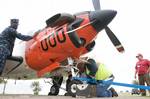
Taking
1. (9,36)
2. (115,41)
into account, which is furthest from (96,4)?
(9,36)

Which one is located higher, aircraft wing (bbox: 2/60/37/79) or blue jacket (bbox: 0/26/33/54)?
blue jacket (bbox: 0/26/33/54)

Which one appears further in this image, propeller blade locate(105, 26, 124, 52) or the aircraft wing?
the aircraft wing

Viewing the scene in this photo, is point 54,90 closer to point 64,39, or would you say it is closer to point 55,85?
point 55,85

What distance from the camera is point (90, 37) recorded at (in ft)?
44.1

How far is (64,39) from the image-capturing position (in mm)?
13141

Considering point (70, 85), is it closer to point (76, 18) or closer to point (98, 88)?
point (98, 88)

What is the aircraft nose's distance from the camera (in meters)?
13.0

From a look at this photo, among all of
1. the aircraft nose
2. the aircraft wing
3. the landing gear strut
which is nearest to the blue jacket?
the aircraft wing

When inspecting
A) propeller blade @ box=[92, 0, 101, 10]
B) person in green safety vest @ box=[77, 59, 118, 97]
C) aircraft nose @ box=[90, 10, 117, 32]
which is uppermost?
propeller blade @ box=[92, 0, 101, 10]

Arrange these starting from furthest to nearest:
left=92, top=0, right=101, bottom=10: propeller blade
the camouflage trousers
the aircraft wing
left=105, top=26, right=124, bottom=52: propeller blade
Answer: the aircraft wing → left=105, top=26, right=124, bottom=52: propeller blade → left=92, top=0, right=101, bottom=10: propeller blade → the camouflage trousers

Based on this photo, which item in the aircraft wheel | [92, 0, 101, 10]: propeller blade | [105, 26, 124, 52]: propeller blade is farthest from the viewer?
the aircraft wheel

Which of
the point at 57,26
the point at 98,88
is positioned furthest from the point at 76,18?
the point at 98,88

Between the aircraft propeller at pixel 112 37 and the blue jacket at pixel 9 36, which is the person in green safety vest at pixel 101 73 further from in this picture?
the blue jacket at pixel 9 36

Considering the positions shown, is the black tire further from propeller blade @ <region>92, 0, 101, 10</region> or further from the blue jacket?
propeller blade @ <region>92, 0, 101, 10</region>
